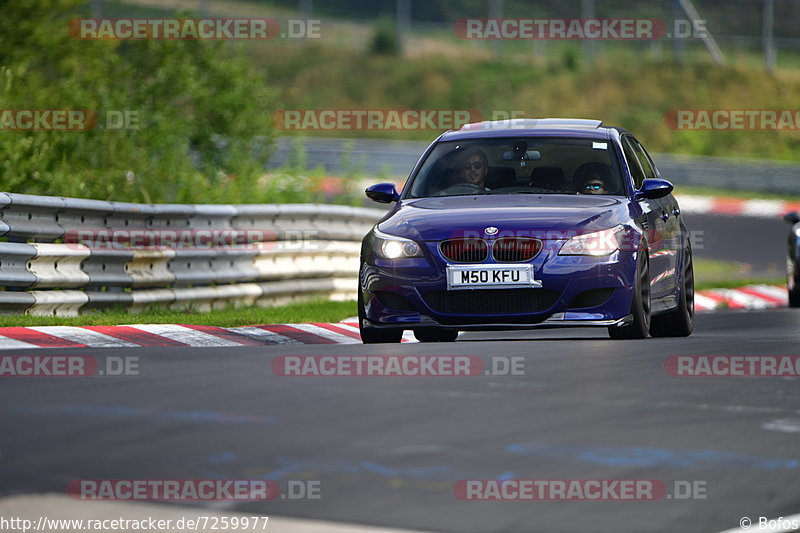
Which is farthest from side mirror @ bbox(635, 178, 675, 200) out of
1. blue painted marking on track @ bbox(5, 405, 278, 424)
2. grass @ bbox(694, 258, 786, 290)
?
grass @ bbox(694, 258, 786, 290)

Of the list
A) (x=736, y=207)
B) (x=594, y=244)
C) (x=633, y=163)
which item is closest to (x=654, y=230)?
(x=633, y=163)

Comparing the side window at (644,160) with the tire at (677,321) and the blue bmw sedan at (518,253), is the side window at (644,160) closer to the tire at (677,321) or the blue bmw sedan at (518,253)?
the tire at (677,321)

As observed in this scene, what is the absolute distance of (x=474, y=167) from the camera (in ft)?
38.1

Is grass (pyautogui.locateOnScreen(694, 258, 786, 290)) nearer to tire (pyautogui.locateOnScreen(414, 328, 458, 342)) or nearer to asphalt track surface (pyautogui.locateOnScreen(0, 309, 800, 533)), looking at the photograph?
tire (pyautogui.locateOnScreen(414, 328, 458, 342))

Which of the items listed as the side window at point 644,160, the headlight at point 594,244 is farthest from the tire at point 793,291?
the headlight at point 594,244

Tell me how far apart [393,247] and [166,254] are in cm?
391

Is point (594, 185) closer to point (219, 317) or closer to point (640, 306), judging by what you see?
point (640, 306)

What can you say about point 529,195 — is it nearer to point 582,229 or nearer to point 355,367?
point 582,229

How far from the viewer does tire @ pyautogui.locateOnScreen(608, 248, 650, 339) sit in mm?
10461

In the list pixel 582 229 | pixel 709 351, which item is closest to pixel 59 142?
pixel 582 229

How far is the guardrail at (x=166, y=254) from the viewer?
1214cm

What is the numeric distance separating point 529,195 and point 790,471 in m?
5.36

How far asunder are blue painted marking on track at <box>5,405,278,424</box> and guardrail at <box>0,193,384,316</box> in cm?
502

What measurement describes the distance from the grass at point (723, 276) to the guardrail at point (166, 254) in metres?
6.19
